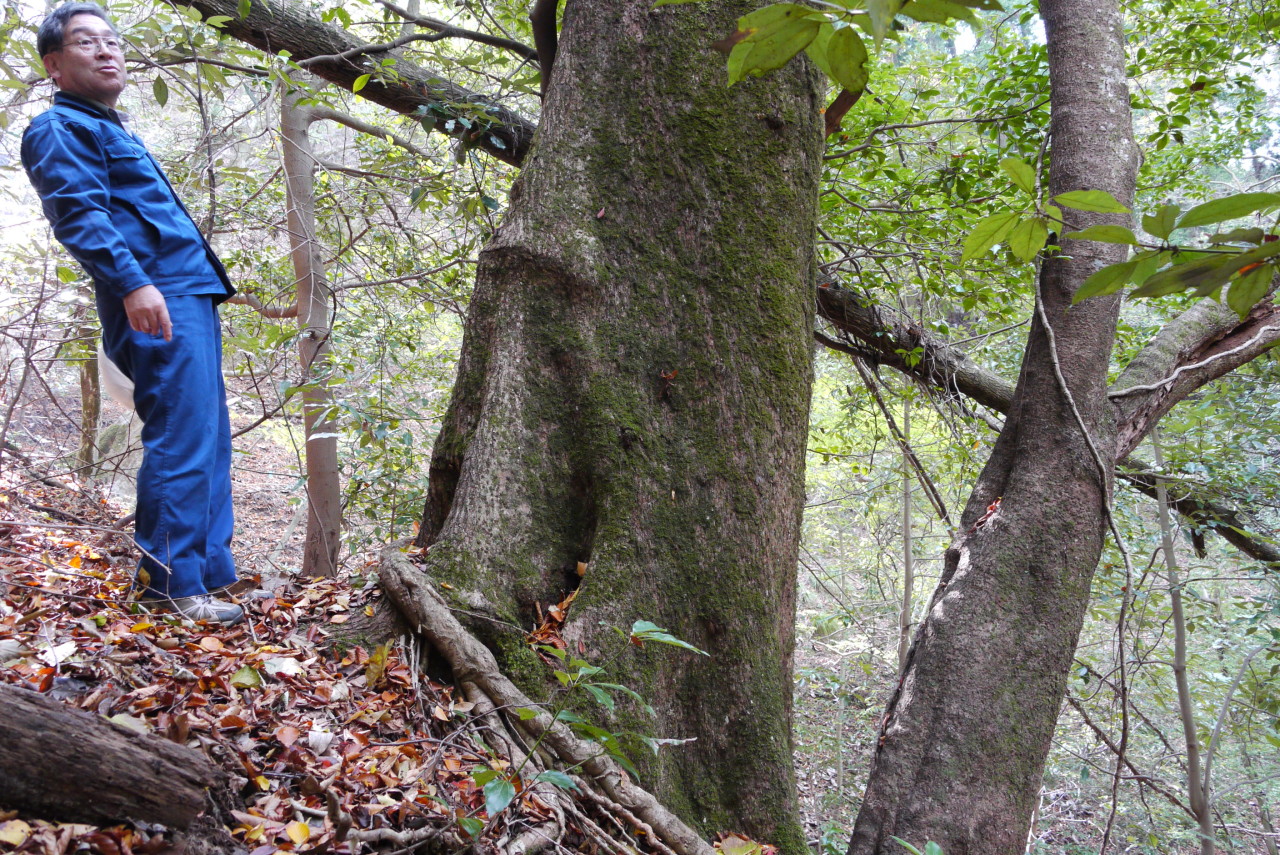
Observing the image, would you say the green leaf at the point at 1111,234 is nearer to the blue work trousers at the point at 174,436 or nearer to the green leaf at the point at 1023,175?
the green leaf at the point at 1023,175

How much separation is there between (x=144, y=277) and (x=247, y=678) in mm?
1131

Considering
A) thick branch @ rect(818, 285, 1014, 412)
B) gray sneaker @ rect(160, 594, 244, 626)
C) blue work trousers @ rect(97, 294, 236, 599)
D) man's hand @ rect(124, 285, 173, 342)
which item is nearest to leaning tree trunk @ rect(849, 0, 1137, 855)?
thick branch @ rect(818, 285, 1014, 412)

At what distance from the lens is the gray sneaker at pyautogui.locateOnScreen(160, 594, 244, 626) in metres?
2.07

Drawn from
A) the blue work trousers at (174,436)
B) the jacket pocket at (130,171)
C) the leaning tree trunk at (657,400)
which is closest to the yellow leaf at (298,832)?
the leaning tree trunk at (657,400)

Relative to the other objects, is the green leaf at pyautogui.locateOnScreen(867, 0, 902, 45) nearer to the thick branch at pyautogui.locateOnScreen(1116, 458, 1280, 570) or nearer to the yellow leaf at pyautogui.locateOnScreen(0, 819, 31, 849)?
the yellow leaf at pyautogui.locateOnScreen(0, 819, 31, 849)

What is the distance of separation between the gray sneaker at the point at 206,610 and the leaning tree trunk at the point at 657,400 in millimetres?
583

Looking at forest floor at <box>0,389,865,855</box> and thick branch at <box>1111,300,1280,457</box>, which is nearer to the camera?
forest floor at <box>0,389,865,855</box>

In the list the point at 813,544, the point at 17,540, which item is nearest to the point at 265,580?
the point at 17,540

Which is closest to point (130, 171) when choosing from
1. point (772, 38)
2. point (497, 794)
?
point (497, 794)

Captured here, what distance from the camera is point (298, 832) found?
1.33 metres

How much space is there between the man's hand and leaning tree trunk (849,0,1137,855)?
2436 mm

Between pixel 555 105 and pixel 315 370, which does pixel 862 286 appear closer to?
pixel 555 105

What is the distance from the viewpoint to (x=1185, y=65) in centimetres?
408

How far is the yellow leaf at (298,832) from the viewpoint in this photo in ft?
4.33
